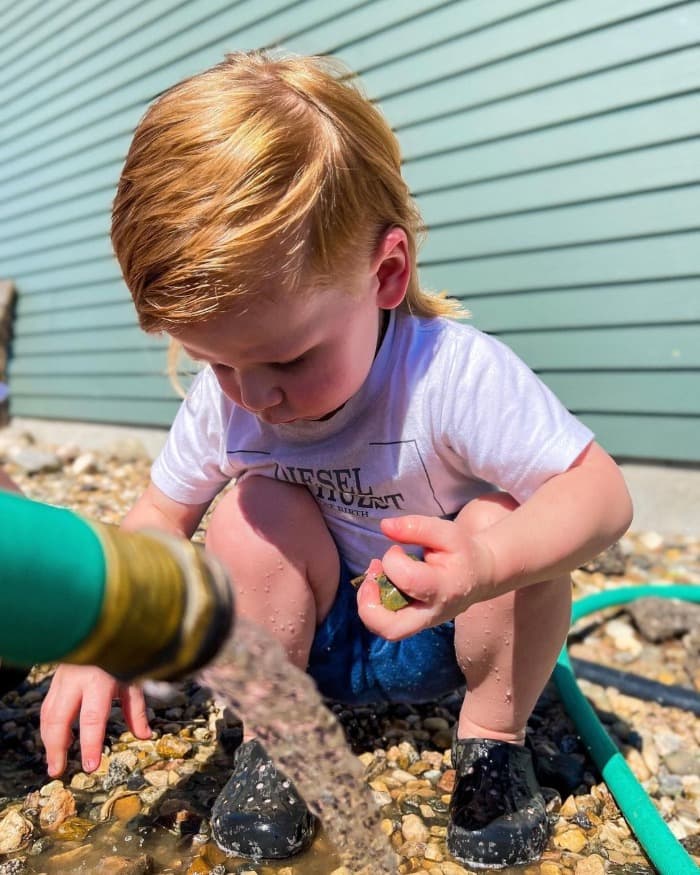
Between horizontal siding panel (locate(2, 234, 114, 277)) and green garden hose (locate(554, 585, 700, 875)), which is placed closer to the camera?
green garden hose (locate(554, 585, 700, 875))

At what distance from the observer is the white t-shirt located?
1.60 m

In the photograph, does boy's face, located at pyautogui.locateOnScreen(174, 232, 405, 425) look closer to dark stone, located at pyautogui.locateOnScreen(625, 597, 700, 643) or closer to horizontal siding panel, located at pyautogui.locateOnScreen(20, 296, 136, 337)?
dark stone, located at pyautogui.locateOnScreen(625, 597, 700, 643)

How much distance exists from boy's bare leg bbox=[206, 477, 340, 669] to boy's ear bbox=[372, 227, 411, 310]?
458 millimetres

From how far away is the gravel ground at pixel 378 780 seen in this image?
1.61m

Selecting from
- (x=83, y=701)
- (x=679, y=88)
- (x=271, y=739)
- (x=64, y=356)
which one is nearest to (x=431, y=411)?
(x=271, y=739)

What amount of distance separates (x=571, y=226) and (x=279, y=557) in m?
2.74

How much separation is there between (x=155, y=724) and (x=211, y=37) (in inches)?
179

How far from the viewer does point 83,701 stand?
5.51ft

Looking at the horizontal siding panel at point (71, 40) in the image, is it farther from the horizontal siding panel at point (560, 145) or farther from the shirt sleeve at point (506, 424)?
the shirt sleeve at point (506, 424)

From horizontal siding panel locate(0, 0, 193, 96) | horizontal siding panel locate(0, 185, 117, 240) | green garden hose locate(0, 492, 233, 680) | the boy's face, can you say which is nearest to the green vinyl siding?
horizontal siding panel locate(0, 0, 193, 96)

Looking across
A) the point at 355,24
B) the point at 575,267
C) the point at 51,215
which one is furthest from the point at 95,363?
the point at 575,267

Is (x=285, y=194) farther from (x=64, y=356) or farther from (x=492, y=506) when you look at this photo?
(x=64, y=356)

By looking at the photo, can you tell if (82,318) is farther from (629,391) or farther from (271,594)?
(271,594)

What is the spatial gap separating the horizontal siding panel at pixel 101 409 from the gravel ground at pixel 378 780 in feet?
12.9
